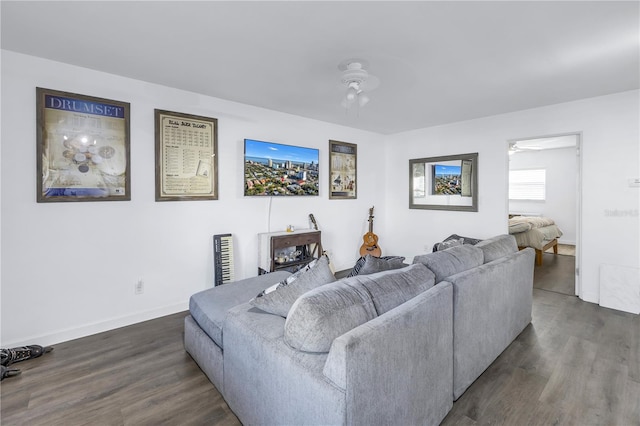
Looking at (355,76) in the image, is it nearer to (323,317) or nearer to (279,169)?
(279,169)

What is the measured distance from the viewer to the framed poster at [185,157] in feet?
10.3

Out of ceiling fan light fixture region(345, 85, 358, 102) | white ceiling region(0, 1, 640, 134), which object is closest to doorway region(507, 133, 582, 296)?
white ceiling region(0, 1, 640, 134)

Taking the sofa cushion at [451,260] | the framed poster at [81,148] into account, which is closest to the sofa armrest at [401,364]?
the sofa cushion at [451,260]

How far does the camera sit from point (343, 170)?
4.96m

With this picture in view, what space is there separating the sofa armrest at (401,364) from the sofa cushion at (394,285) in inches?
2.1

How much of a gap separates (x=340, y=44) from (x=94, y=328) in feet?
10.7

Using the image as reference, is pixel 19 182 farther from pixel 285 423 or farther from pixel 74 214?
pixel 285 423

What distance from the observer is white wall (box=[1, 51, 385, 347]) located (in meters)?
2.45

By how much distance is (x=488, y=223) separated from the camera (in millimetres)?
4438

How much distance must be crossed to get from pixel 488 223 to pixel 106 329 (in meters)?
4.84

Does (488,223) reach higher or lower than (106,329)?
higher

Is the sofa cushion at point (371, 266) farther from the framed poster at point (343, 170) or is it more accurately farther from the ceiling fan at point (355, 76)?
the framed poster at point (343, 170)

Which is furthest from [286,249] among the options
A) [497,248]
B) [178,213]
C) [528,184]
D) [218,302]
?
[528,184]

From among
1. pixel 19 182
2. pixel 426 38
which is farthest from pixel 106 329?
pixel 426 38
